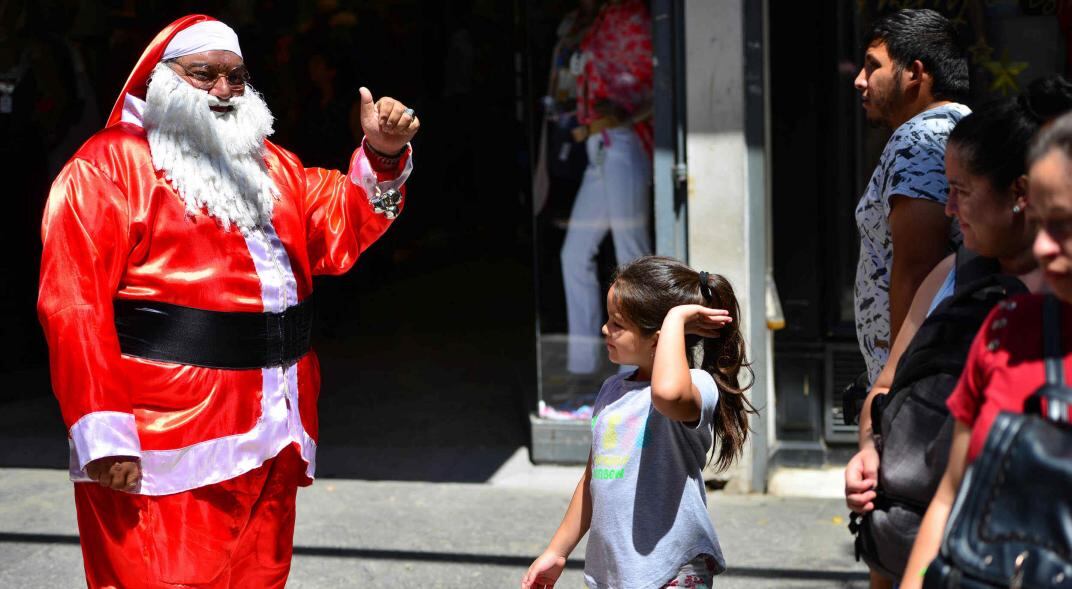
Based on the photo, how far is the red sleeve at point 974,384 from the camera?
78.6 inches

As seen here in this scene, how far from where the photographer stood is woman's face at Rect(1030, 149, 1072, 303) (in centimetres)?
183

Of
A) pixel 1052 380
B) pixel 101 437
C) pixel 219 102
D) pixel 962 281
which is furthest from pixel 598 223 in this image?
pixel 1052 380

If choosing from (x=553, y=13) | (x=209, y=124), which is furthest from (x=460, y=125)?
(x=209, y=124)

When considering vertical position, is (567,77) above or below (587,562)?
above

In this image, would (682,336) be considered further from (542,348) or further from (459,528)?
(542,348)

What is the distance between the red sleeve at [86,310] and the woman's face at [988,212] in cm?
187

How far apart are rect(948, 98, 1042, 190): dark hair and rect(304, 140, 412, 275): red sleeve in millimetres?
1662

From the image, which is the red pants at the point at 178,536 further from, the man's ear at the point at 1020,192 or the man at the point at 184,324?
the man's ear at the point at 1020,192

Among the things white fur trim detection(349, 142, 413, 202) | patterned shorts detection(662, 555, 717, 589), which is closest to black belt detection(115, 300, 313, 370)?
white fur trim detection(349, 142, 413, 202)

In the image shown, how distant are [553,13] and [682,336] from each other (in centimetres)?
336

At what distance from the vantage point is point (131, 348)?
322cm

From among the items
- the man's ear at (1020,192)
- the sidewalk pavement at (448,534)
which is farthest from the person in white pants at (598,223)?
the man's ear at (1020,192)

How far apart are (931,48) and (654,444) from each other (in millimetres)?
1290

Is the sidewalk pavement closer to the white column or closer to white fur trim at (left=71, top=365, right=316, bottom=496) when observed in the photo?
the white column
